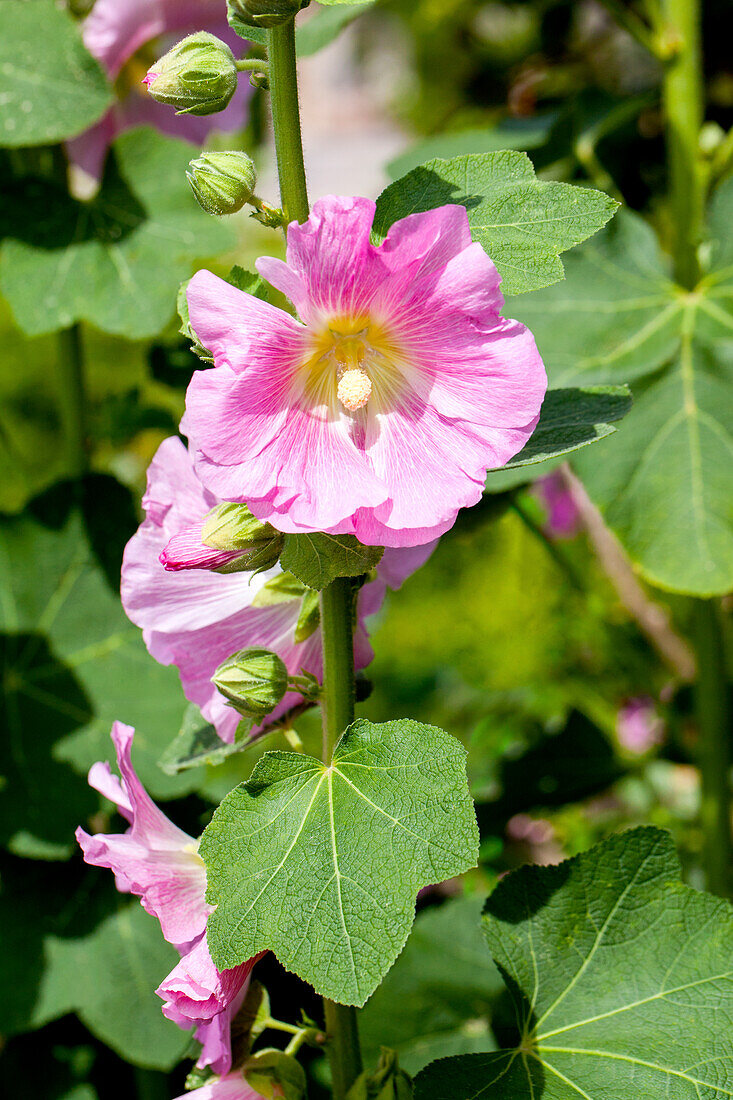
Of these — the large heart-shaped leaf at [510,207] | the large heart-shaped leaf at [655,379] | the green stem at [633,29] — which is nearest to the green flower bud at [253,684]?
the large heart-shaped leaf at [510,207]

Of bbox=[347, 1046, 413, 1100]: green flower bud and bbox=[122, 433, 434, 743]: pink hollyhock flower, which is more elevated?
bbox=[122, 433, 434, 743]: pink hollyhock flower

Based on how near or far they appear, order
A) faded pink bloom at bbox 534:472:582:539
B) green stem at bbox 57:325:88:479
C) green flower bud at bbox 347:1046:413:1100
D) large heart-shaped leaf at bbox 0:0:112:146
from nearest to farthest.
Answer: green flower bud at bbox 347:1046:413:1100, large heart-shaped leaf at bbox 0:0:112:146, green stem at bbox 57:325:88:479, faded pink bloom at bbox 534:472:582:539

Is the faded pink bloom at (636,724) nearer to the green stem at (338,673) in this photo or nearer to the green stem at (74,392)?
the green stem at (74,392)

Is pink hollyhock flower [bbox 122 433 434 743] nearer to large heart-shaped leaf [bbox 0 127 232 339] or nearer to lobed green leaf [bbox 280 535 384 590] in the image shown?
lobed green leaf [bbox 280 535 384 590]

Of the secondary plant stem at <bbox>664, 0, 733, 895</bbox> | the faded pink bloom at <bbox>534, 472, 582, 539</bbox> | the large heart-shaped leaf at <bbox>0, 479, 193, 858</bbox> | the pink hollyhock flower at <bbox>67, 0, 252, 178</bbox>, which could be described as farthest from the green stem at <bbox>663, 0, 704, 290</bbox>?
the large heart-shaped leaf at <bbox>0, 479, 193, 858</bbox>

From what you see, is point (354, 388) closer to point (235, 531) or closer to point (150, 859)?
point (235, 531)

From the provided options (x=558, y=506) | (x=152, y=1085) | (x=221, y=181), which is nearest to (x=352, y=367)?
(x=221, y=181)

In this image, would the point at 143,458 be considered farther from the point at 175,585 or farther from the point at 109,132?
the point at 175,585

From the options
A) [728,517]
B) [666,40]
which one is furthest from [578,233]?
[666,40]
